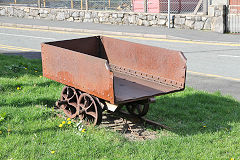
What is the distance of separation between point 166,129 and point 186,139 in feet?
1.87

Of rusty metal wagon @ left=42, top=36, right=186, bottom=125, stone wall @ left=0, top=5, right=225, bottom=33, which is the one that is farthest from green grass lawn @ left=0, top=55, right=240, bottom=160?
stone wall @ left=0, top=5, right=225, bottom=33

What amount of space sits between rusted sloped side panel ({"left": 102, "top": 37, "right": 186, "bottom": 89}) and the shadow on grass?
751 mm

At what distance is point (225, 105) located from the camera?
7.58m

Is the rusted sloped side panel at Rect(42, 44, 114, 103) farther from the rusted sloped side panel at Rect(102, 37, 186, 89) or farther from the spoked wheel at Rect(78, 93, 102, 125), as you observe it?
the rusted sloped side panel at Rect(102, 37, 186, 89)

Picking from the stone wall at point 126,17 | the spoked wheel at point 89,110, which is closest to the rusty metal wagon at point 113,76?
the spoked wheel at point 89,110

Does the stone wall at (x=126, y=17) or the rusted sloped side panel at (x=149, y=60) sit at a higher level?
the stone wall at (x=126, y=17)

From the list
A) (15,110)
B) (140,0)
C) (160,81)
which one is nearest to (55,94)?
(15,110)

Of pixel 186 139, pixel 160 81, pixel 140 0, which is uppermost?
pixel 140 0

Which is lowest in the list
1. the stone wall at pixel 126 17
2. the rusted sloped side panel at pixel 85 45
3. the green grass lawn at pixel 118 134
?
the green grass lawn at pixel 118 134

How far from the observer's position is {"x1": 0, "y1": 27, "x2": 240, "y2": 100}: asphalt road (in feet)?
31.7

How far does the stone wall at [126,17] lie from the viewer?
17562 millimetres

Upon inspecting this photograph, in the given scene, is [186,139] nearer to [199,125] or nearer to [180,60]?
[199,125]

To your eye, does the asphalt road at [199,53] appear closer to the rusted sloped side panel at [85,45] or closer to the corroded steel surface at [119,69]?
the corroded steel surface at [119,69]

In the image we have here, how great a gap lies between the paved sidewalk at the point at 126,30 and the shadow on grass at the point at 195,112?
8.42 metres
